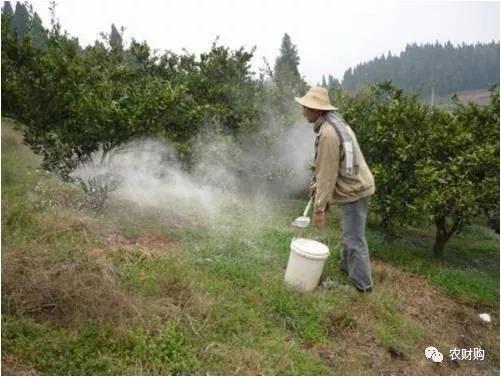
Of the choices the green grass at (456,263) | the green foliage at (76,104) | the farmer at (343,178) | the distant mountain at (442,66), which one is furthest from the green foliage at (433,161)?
the distant mountain at (442,66)

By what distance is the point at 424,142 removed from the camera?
253 inches

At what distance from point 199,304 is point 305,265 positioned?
1.26 m

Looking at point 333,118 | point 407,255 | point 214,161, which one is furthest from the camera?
point 214,161

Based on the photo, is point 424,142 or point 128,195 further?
point 128,195

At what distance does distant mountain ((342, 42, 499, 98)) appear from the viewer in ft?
280

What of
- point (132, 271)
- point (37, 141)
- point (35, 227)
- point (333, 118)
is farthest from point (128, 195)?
point (333, 118)

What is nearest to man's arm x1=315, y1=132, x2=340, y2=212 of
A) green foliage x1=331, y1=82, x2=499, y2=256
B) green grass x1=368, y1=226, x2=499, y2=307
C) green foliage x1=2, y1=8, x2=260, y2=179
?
green foliage x1=331, y1=82, x2=499, y2=256

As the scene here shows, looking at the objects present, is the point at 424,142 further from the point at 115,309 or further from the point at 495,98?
the point at 115,309

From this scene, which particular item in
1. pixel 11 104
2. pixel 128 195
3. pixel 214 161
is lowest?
pixel 128 195

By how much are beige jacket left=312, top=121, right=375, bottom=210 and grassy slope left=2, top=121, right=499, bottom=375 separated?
3.15ft

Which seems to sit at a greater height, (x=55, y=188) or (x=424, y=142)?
(x=424, y=142)

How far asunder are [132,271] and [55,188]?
306 cm

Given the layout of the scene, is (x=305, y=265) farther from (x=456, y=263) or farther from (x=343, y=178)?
(x=456, y=263)

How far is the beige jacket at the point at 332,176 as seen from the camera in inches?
193
